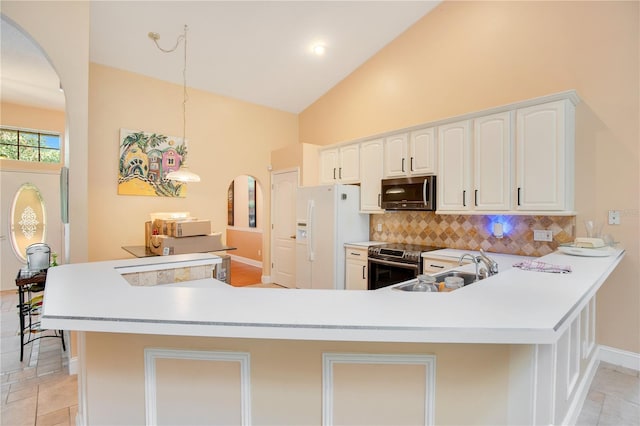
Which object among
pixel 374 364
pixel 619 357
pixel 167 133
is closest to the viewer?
pixel 374 364

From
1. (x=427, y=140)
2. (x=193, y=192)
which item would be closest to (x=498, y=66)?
(x=427, y=140)

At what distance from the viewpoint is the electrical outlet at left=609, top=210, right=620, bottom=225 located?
2787mm

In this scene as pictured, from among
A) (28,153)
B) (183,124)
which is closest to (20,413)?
(183,124)

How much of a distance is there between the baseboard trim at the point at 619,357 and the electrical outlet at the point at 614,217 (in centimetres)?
114

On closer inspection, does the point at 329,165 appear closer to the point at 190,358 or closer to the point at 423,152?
the point at 423,152

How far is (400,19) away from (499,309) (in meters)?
4.18

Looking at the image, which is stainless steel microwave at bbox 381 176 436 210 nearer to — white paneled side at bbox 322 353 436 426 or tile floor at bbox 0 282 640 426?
tile floor at bbox 0 282 640 426

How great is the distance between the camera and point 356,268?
4.31 m

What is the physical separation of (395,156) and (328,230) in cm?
137

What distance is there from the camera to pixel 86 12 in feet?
8.56

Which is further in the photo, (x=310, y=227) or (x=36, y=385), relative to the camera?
(x=310, y=227)

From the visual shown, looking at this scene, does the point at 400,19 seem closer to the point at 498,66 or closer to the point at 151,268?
the point at 498,66

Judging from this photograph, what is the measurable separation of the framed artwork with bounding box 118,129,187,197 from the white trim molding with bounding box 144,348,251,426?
12.1 feet

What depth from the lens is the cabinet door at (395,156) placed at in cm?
399
